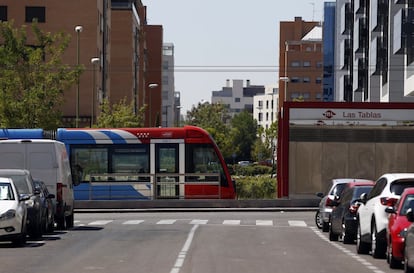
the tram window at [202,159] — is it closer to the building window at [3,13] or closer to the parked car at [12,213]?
the parked car at [12,213]

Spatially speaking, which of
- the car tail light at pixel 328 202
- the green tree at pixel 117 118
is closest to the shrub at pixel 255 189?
the green tree at pixel 117 118

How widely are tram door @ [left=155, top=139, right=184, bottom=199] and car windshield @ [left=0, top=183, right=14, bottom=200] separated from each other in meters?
21.8

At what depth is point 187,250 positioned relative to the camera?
23641 mm

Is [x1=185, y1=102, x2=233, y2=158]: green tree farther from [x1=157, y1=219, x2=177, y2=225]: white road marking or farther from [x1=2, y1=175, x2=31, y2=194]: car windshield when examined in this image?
[x1=2, y1=175, x2=31, y2=194]: car windshield

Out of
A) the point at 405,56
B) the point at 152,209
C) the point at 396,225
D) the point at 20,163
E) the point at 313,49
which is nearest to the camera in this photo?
the point at 396,225

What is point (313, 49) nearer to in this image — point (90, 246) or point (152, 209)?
point (152, 209)

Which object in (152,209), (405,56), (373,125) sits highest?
(405,56)

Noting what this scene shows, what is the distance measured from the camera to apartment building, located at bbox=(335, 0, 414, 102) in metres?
57.9

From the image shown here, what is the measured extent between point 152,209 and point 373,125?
1146 centimetres

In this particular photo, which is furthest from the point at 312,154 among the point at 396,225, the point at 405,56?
the point at 396,225

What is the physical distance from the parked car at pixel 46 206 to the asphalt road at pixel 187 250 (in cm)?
37

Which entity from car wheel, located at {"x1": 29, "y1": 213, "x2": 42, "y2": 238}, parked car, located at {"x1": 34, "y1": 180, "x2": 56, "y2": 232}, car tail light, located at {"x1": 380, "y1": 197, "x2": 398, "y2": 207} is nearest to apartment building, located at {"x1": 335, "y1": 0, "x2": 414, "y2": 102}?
parked car, located at {"x1": 34, "y1": 180, "x2": 56, "y2": 232}

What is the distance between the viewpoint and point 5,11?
269 feet

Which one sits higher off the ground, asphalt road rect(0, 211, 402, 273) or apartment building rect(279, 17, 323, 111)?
apartment building rect(279, 17, 323, 111)
